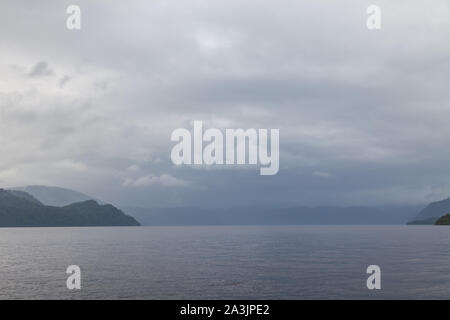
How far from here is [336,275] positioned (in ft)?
286

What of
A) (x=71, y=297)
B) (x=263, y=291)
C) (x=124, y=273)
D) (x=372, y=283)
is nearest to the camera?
(x=71, y=297)

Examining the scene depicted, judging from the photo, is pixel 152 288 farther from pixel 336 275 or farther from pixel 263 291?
pixel 336 275
